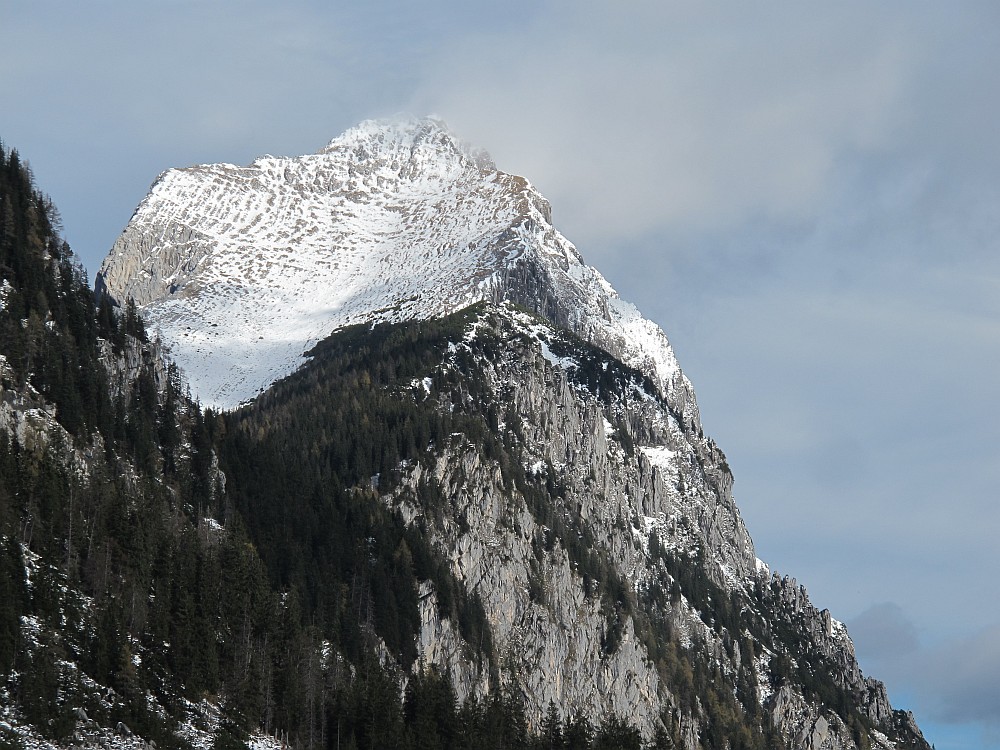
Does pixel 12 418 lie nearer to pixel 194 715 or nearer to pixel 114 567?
pixel 114 567

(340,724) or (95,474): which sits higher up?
(95,474)

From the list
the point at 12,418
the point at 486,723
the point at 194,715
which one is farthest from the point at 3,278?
the point at 486,723

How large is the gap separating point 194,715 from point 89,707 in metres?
18.9

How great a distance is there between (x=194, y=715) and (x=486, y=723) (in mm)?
50919

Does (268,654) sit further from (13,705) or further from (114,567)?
(13,705)

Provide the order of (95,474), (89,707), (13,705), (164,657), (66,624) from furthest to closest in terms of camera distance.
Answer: (95,474) < (164,657) < (66,624) < (89,707) < (13,705)

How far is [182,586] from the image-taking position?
16750cm

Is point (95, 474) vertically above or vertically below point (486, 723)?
above

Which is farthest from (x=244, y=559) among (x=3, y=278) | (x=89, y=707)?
(x=89, y=707)

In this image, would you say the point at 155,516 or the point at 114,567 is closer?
the point at 114,567

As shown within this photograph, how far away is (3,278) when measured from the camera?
187500mm

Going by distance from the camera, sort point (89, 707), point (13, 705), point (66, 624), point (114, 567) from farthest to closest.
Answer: point (114, 567), point (66, 624), point (89, 707), point (13, 705)

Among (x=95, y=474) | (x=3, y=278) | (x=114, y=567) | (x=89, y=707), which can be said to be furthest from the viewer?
(x=3, y=278)

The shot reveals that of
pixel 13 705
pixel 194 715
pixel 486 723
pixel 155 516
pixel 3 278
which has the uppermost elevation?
pixel 3 278
